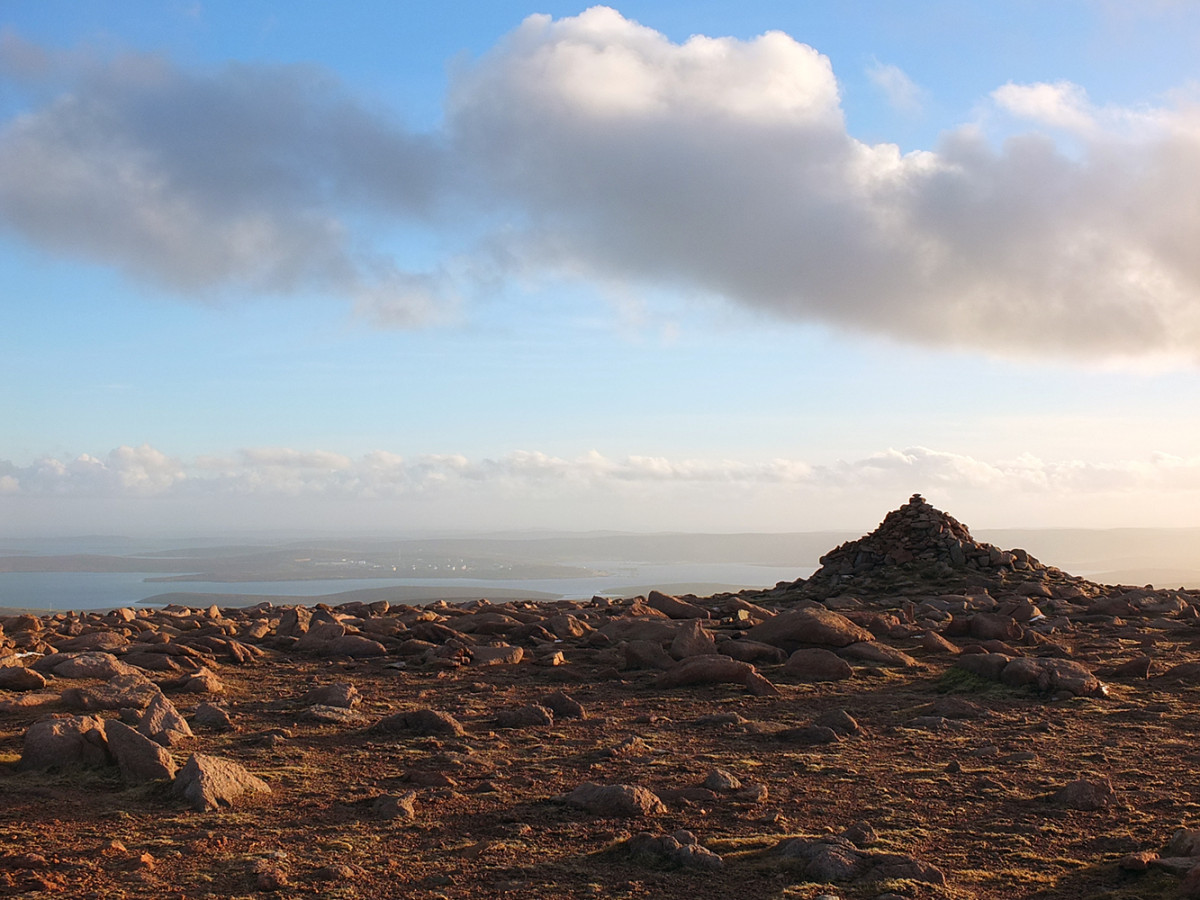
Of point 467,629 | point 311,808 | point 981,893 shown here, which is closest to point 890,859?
point 981,893

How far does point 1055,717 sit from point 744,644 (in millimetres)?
4689

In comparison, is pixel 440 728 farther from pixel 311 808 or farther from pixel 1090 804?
pixel 1090 804

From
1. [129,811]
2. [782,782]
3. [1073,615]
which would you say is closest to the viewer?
[129,811]

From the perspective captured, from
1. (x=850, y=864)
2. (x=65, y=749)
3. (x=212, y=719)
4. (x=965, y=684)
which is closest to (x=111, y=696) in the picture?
(x=212, y=719)

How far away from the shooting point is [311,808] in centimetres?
729

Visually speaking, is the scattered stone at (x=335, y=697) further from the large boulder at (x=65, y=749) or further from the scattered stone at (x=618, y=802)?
the scattered stone at (x=618, y=802)

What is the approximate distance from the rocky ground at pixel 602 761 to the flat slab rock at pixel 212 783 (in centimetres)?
3

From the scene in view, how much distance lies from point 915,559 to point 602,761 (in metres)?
19.1

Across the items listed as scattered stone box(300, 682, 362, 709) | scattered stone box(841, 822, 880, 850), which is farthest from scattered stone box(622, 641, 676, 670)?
scattered stone box(841, 822, 880, 850)

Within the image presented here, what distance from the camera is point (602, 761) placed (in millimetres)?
8805

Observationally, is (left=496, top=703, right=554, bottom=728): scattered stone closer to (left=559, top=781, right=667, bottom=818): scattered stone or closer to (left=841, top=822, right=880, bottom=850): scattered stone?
(left=559, top=781, right=667, bottom=818): scattered stone

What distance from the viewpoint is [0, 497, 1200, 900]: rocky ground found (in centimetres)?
596

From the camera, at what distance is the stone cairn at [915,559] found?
24.6 metres

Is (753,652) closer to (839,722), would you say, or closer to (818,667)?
(818,667)
